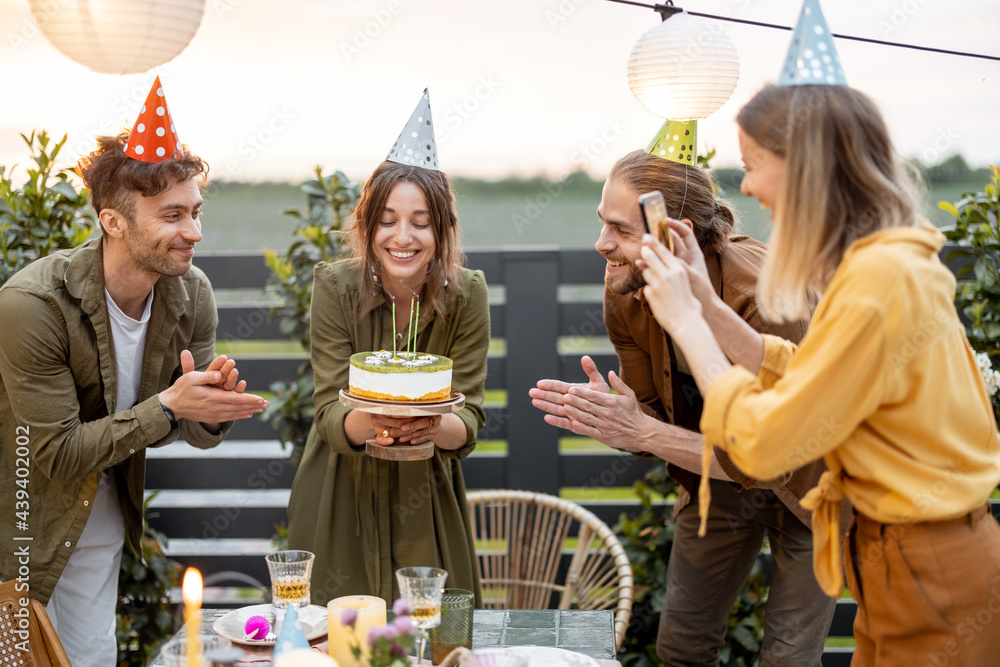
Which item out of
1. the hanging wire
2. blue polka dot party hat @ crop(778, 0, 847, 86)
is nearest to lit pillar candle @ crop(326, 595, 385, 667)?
blue polka dot party hat @ crop(778, 0, 847, 86)

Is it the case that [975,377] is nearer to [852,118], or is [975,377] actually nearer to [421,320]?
[852,118]

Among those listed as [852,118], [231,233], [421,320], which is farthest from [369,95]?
[231,233]

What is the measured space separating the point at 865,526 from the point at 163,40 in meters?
1.97

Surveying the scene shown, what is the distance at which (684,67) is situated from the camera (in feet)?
7.88

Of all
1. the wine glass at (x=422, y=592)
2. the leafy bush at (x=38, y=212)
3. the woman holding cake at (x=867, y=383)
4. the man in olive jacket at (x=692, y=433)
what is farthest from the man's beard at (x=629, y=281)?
the leafy bush at (x=38, y=212)

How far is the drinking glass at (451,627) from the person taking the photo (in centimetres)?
171

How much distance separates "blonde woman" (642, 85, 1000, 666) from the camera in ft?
4.73

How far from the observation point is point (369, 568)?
2646 mm
